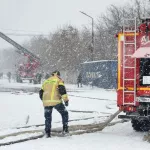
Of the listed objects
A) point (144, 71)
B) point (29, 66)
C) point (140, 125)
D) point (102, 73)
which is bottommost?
point (140, 125)

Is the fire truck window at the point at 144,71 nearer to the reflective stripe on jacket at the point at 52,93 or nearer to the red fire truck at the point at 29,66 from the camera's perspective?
the reflective stripe on jacket at the point at 52,93

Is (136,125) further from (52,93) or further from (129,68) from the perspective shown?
(52,93)

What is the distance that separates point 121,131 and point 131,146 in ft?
8.64

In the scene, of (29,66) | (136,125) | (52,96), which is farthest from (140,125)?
(29,66)

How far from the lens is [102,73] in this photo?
3862cm

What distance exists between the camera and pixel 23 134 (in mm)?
11336

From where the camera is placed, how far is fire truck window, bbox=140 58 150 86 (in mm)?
10880

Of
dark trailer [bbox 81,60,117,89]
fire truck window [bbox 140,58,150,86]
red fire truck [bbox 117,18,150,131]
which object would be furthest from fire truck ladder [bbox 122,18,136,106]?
dark trailer [bbox 81,60,117,89]

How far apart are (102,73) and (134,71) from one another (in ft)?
90.5

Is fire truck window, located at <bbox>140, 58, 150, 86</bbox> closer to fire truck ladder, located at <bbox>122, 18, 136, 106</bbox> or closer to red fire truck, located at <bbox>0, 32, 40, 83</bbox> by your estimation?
fire truck ladder, located at <bbox>122, 18, 136, 106</bbox>

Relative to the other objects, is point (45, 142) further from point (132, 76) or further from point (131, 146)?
point (132, 76)

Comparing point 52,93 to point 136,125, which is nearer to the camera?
point 52,93

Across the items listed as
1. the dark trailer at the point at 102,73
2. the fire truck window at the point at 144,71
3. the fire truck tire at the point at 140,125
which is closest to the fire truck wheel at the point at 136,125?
the fire truck tire at the point at 140,125

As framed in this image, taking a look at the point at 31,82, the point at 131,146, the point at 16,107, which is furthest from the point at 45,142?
the point at 31,82
